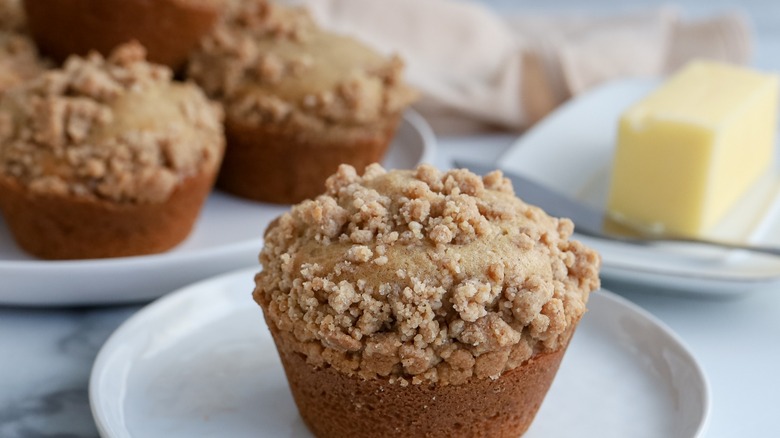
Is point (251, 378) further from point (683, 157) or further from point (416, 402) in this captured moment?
point (683, 157)

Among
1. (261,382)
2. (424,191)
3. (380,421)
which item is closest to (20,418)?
(261,382)

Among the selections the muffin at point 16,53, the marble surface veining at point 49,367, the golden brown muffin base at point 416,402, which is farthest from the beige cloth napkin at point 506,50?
the golden brown muffin base at point 416,402

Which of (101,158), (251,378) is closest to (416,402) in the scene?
(251,378)

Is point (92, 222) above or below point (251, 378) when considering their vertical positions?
below

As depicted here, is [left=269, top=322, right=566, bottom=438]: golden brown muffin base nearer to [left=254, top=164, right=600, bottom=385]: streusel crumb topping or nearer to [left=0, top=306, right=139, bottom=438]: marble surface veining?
[left=254, top=164, right=600, bottom=385]: streusel crumb topping

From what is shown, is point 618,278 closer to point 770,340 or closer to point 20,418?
point 770,340
